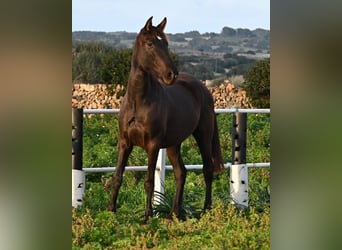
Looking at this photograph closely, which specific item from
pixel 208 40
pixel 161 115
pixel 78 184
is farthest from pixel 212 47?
pixel 78 184

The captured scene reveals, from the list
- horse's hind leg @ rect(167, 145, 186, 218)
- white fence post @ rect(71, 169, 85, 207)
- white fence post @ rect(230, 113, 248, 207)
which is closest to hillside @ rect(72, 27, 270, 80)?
white fence post @ rect(230, 113, 248, 207)

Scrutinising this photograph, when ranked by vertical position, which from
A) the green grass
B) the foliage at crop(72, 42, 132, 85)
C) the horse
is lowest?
the green grass

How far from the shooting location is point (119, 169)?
2248mm

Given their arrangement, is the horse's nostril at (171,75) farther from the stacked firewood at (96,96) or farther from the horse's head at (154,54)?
the stacked firewood at (96,96)

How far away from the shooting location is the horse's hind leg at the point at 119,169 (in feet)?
7.19

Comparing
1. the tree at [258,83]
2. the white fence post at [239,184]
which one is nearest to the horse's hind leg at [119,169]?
the white fence post at [239,184]

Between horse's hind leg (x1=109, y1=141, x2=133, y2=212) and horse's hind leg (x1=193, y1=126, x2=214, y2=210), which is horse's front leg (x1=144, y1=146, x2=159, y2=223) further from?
horse's hind leg (x1=193, y1=126, x2=214, y2=210)

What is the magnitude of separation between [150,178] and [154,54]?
0.48m

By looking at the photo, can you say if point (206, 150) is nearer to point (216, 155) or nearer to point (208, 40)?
point (216, 155)

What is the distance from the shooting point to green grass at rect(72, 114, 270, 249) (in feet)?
6.33

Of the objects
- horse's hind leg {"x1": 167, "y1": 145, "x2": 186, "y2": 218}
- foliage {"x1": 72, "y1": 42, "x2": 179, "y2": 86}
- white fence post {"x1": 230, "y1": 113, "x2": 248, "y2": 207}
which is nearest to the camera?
foliage {"x1": 72, "y1": 42, "x2": 179, "y2": 86}

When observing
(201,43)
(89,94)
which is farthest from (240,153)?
(89,94)
